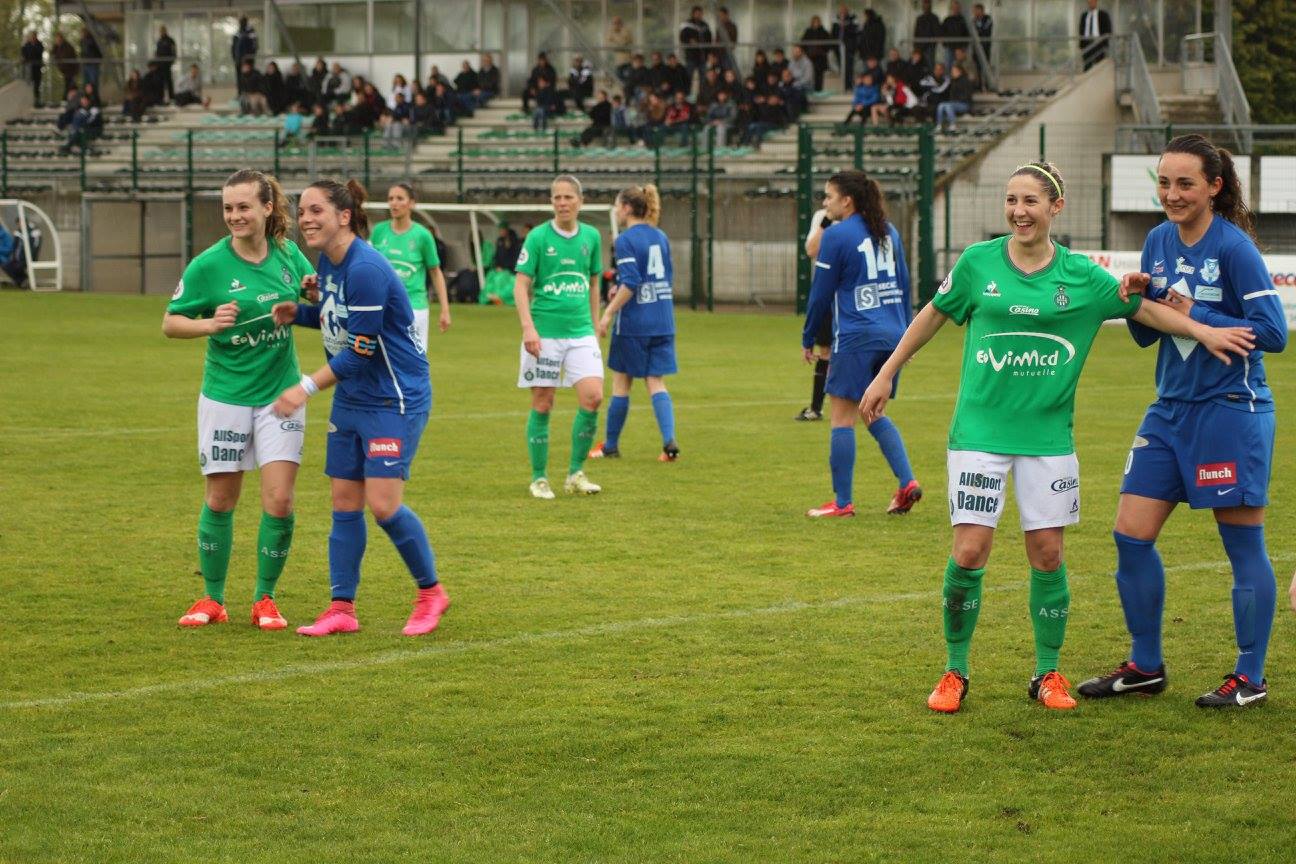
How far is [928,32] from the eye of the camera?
35.4 m

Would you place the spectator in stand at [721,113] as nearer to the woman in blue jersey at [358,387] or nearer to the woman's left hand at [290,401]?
the woman in blue jersey at [358,387]

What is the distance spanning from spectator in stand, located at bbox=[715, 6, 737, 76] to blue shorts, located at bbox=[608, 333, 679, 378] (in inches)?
969

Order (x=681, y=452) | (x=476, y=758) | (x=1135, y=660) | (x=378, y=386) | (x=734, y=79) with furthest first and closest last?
(x=734, y=79), (x=681, y=452), (x=378, y=386), (x=1135, y=660), (x=476, y=758)

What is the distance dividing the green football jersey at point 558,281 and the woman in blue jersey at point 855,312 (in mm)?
1535

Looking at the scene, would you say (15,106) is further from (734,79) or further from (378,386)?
(378,386)

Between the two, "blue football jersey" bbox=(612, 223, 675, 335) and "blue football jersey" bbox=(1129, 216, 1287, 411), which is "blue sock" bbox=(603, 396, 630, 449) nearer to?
"blue football jersey" bbox=(612, 223, 675, 335)

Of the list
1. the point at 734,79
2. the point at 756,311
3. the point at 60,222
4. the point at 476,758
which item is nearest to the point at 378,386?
the point at 476,758

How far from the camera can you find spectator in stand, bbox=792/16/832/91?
3753 centimetres

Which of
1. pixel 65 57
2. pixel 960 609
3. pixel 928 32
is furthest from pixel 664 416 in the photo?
pixel 65 57

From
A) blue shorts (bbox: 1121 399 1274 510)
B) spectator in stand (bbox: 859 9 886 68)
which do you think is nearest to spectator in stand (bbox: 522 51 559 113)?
spectator in stand (bbox: 859 9 886 68)

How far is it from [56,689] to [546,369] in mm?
5184

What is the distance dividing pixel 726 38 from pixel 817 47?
7.20 feet

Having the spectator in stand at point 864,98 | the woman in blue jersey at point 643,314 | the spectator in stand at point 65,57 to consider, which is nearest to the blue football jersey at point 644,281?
the woman in blue jersey at point 643,314

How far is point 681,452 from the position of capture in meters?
13.1
